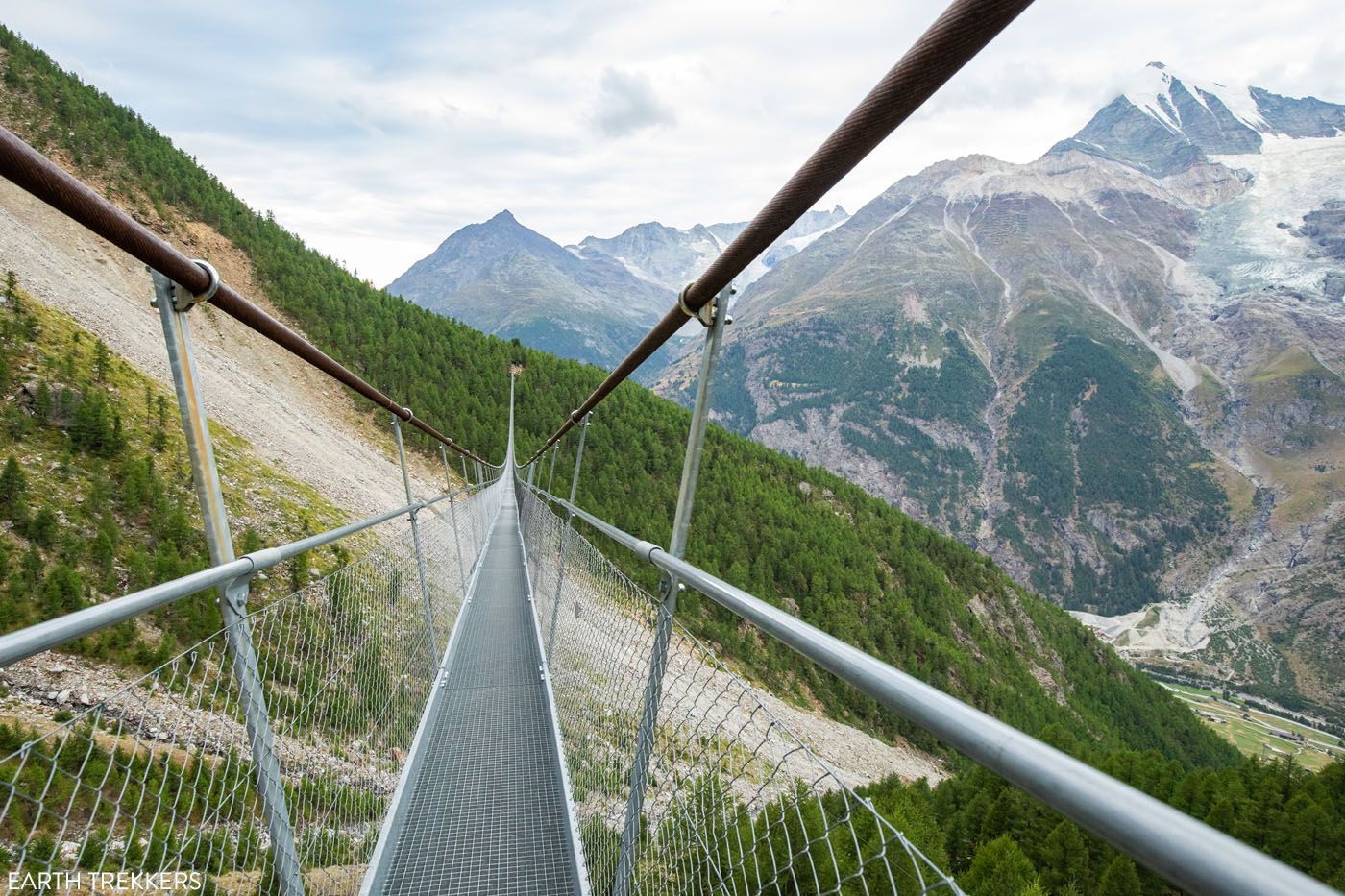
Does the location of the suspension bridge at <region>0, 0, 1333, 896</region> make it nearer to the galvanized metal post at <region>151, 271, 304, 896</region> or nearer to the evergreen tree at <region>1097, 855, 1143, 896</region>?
the galvanized metal post at <region>151, 271, 304, 896</region>

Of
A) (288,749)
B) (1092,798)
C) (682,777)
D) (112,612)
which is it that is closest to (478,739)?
(288,749)

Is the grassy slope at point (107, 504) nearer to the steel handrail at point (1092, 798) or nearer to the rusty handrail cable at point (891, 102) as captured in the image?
the rusty handrail cable at point (891, 102)

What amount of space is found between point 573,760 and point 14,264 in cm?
2074

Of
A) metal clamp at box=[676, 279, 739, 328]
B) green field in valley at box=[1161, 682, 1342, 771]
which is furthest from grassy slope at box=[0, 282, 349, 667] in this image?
green field in valley at box=[1161, 682, 1342, 771]

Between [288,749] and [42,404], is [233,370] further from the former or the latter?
[288,749]

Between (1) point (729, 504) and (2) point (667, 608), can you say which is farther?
(1) point (729, 504)

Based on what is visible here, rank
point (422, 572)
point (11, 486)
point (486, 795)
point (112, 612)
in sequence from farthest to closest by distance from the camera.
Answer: point (11, 486) → point (422, 572) → point (486, 795) → point (112, 612)

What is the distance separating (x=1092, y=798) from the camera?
587 millimetres

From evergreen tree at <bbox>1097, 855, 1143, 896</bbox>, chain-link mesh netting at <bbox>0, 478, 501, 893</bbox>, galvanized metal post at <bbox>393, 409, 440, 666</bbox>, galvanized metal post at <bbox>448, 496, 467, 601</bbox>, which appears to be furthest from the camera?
evergreen tree at <bbox>1097, 855, 1143, 896</bbox>

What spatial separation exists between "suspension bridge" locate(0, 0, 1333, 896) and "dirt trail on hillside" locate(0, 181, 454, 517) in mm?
9923

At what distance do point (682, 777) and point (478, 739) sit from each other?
247 centimetres

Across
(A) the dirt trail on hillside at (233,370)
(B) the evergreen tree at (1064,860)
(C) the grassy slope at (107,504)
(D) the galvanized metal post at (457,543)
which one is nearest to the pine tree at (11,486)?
(C) the grassy slope at (107,504)

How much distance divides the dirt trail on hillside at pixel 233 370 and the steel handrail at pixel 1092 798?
13.0 m

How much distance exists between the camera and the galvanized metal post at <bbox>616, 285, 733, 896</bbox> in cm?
197
